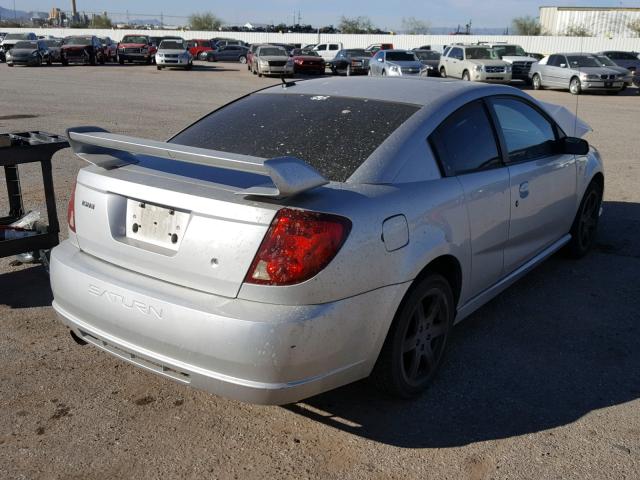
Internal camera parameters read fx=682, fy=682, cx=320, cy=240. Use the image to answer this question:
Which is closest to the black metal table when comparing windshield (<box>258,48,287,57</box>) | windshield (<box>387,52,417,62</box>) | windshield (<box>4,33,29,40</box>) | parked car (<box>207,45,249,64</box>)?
windshield (<box>387,52,417,62</box>)

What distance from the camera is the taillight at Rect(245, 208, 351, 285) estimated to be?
283cm

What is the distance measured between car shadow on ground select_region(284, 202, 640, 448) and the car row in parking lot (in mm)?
18298

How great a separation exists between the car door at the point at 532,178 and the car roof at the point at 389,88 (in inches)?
10.5

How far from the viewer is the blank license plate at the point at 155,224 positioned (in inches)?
120

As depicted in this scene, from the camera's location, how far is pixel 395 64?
97.0ft

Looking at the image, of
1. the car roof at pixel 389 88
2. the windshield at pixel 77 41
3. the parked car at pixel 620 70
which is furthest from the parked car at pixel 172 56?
the car roof at pixel 389 88

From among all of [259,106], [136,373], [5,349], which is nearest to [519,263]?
[259,106]

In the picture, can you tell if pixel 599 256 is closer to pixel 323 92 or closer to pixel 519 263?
pixel 519 263

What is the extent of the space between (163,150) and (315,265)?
0.93m

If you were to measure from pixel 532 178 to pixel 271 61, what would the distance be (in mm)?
30420

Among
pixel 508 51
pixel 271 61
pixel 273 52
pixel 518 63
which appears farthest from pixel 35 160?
pixel 273 52

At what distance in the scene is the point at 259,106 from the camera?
423cm

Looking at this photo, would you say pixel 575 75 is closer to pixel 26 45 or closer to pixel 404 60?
pixel 404 60

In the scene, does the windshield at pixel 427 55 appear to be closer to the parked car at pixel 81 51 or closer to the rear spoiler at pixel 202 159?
the parked car at pixel 81 51
